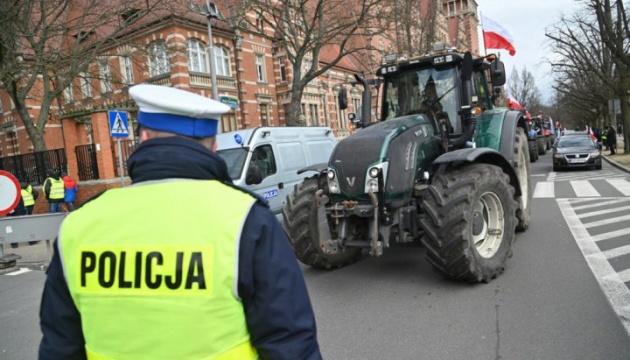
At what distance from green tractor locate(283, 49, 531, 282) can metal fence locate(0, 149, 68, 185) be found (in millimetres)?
13286

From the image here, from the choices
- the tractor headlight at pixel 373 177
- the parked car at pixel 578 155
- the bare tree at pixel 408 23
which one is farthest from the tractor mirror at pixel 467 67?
the parked car at pixel 578 155

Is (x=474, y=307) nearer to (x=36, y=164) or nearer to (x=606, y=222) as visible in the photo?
(x=606, y=222)

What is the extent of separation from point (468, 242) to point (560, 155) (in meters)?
16.2

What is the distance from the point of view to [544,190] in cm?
1342

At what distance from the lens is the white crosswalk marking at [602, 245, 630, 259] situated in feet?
19.9

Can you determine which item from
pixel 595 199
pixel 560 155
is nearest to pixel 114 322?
pixel 595 199

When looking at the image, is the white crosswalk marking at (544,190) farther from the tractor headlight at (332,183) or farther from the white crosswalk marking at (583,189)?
the tractor headlight at (332,183)

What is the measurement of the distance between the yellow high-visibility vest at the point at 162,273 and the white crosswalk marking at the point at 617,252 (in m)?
6.08

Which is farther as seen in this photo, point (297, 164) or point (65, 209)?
point (65, 209)

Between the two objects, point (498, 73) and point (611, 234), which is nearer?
point (498, 73)

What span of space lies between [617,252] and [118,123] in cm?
951

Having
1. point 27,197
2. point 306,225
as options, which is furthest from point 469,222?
point 27,197

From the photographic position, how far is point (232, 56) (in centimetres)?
2897

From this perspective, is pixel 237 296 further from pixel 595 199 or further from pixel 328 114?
pixel 328 114
